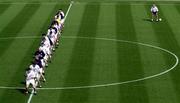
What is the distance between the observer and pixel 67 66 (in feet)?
125

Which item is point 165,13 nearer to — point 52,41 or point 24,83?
point 52,41

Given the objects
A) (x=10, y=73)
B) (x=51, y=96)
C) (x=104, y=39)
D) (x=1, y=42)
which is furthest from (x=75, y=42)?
(x=51, y=96)

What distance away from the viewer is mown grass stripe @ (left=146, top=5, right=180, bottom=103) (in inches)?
1384

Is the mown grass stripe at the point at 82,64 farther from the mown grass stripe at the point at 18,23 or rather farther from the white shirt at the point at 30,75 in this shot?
the mown grass stripe at the point at 18,23

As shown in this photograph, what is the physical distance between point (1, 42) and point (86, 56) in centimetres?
821

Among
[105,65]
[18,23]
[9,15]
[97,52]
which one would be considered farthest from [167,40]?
[9,15]

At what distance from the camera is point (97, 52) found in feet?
137

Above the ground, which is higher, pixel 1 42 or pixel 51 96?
pixel 51 96

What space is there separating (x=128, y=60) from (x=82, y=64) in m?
3.39

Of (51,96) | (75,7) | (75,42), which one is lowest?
(75,7)

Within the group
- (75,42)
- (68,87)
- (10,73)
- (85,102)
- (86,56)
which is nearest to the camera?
(85,102)

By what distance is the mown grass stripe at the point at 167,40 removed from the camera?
35.2 meters

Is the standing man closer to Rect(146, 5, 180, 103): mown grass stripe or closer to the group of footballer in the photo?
Rect(146, 5, 180, 103): mown grass stripe

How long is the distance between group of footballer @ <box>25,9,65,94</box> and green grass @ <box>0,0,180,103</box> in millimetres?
515
